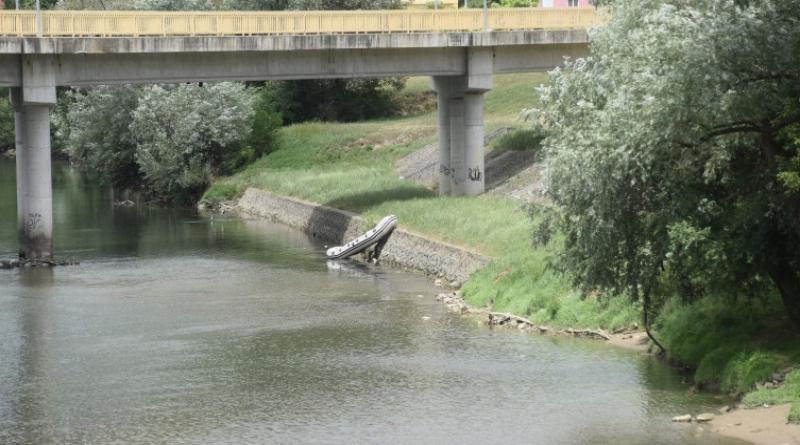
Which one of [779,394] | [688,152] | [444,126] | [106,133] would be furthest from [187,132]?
[779,394]

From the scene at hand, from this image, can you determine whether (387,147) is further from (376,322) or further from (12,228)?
(376,322)

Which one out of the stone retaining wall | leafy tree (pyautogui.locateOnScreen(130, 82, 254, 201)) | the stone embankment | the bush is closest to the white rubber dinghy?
the stone retaining wall

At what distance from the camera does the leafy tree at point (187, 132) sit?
74312mm

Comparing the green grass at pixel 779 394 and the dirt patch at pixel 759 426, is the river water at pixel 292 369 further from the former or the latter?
the green grass at pixel 779 394

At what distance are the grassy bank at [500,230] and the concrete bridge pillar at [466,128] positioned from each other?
1276 millimetres

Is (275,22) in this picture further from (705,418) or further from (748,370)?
(705,418)

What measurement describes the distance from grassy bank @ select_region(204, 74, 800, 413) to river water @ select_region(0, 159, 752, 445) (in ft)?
3.60

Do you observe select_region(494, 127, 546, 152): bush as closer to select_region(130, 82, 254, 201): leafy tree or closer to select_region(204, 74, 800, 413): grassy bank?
select_region(204, 74, 800, 413): grassy bank

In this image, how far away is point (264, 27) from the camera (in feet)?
177

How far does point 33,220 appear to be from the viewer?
171 ft

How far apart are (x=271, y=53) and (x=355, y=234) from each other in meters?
8.07

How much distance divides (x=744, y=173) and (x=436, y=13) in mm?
30166

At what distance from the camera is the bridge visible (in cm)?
5147

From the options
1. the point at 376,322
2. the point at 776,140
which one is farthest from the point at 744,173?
the point at 376,322
